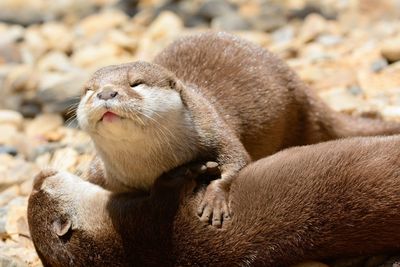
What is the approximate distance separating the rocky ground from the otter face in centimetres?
64

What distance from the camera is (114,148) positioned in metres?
3.46

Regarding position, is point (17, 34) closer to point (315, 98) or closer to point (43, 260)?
point (315, 98)

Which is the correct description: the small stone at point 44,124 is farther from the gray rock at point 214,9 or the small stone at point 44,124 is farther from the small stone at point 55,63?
the gray rock at point 214,9

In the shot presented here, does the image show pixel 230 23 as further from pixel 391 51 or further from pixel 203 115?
pixel 203 115

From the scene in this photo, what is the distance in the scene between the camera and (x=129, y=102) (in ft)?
10.7

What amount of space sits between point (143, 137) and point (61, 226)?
1.54 feet

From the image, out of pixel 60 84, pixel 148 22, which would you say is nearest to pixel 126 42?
pixel 148 22

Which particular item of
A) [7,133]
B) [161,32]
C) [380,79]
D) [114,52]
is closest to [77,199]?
[7,133]

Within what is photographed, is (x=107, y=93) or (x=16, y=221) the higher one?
(x=107, y=93)

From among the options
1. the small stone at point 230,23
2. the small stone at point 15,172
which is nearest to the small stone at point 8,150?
the small stone at point 15,172

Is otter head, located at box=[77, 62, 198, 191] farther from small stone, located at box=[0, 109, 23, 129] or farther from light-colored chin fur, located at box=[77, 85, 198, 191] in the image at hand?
small stone, located at box=[0, 109, 23, 129]

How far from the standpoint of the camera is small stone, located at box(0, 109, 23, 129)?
5.51 m

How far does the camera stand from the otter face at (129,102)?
10.6 feet

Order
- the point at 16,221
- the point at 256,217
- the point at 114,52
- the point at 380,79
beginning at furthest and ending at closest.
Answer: the point at 114,52, the point at 380,79, the point at 16,221, the point at 256,217
